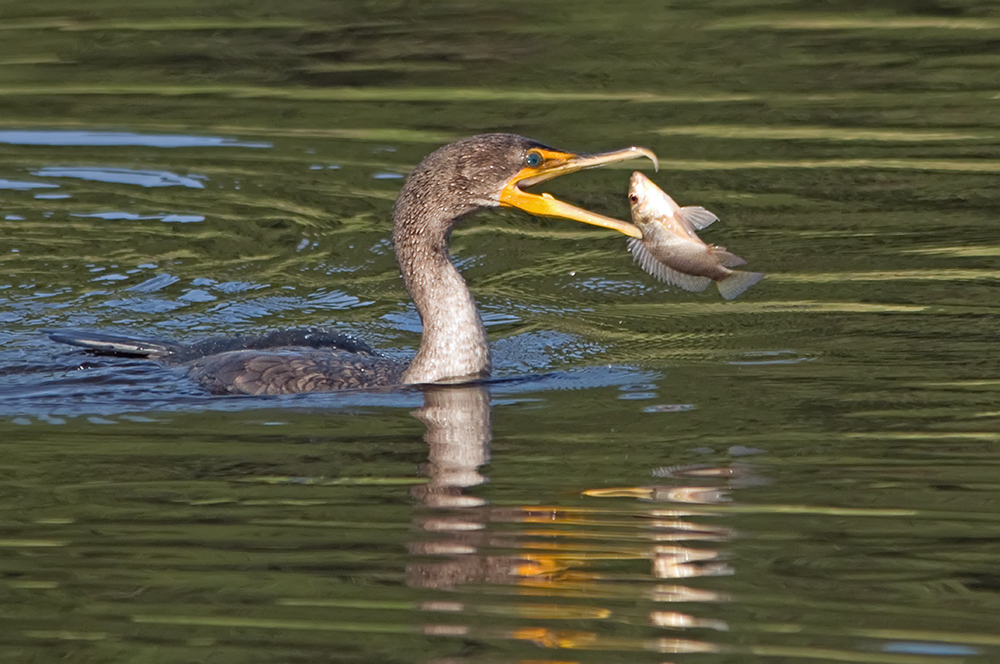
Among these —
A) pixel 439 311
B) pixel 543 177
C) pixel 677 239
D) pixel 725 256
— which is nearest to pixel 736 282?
pixel 725 256

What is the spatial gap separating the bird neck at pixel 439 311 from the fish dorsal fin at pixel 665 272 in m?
0.79

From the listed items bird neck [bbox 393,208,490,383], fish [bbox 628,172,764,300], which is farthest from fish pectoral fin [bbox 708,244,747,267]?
bird neck [bbox 393,208,490,383]

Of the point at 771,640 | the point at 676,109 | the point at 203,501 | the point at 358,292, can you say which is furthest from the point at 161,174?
the point at 771,640

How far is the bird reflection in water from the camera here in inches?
187

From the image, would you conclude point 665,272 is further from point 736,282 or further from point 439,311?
point 439,311

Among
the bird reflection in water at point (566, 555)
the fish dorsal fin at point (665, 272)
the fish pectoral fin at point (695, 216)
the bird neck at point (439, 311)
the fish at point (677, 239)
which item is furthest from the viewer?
the bird neck at point (439, 311)

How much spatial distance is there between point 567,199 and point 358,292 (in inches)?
59.5

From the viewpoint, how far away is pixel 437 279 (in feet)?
25.0

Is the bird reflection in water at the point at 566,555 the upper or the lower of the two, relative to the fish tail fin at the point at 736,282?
lower

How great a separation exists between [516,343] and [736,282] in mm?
1737

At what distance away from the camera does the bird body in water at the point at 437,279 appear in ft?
24.3

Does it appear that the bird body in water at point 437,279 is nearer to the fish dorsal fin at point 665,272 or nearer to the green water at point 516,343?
the green water at point 516,343

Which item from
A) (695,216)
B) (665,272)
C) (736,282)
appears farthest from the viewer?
(665,272)

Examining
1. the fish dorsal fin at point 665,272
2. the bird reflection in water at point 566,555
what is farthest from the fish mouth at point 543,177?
the bird reflection in water at point 566,555
